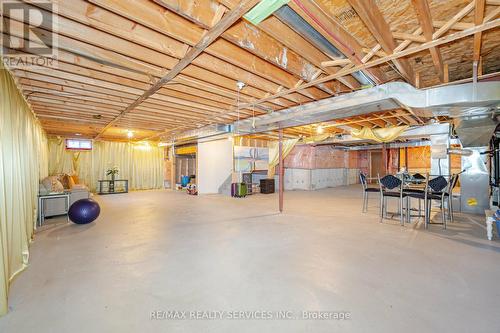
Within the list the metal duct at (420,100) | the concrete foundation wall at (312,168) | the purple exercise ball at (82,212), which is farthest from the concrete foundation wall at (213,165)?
the metal duct at (420,100)

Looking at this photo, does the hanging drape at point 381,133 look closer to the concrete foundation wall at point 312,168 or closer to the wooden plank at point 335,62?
the concrete foundation wall at point 312,168

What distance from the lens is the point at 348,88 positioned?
11.9 feet

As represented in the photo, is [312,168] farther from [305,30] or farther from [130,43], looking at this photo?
[130,43]

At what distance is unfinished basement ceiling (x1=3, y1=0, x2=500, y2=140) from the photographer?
6.10 ft

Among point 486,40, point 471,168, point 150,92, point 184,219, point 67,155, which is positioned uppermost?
point 486,40

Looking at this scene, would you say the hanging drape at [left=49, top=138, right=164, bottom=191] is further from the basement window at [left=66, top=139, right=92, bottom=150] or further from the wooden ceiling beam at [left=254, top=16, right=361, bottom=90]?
the wooden ceiling beam at [left=254, top=16, right=361, bottom=90]

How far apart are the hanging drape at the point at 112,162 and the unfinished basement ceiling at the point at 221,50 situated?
6.31 m

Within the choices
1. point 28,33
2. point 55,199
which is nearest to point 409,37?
point 28,33

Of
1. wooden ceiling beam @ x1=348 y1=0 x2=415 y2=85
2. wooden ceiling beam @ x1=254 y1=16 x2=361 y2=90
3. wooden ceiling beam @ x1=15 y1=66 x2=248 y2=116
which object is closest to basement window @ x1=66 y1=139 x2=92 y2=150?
wooden ceiling beam @ x1=15 y1=66 x2=248 y2=116

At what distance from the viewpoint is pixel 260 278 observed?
226 cm

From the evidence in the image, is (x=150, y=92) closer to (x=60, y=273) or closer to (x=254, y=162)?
(x=60, y=273)

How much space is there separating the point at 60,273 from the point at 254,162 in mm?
7393

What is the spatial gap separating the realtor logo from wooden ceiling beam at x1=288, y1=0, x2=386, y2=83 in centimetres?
205

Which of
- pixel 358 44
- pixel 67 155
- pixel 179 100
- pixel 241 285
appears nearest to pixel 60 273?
pixel 241 285
